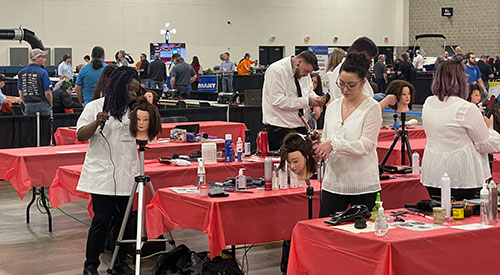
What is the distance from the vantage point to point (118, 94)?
535 cm

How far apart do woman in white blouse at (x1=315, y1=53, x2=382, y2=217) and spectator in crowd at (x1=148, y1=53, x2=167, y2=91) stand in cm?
1742

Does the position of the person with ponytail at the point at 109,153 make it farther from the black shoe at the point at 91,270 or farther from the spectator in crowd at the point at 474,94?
the spectator in crowd at the point at 474,94

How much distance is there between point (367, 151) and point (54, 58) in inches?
872

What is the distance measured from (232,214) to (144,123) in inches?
31.3

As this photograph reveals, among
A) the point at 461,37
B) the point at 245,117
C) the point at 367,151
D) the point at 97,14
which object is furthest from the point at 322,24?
the point at 367,151

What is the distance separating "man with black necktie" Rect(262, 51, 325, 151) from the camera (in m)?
6.80

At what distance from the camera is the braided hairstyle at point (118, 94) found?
5355 mm

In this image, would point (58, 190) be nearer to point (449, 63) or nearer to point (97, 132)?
point (97, 132)

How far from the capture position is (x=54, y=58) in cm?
2533

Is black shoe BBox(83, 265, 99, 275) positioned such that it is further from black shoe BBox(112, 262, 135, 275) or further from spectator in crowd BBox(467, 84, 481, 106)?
spectator in crowd BBox(467, 84, 481, 106)

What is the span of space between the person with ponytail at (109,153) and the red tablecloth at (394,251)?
1.58 meters

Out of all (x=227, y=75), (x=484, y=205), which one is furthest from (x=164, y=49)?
(x=484, y=205)

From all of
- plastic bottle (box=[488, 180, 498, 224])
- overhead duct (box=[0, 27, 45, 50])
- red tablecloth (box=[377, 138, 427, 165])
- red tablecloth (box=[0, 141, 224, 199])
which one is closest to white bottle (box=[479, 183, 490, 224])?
plastic bottle (box=[488, 180, 498, 224])

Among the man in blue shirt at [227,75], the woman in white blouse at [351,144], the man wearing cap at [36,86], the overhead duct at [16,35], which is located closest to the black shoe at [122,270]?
the woman in white blouse at [351,144]
